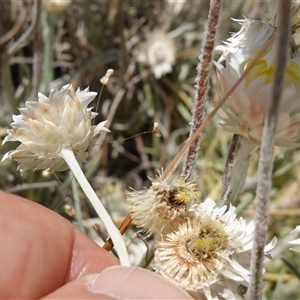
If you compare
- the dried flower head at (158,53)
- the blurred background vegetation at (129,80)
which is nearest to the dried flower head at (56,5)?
the blurred background vegetation at (129,80)

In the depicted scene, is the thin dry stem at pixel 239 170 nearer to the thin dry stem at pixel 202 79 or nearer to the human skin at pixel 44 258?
the thin dry stem at pixel 202 79

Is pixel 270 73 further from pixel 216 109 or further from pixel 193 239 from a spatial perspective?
pixel 193 239

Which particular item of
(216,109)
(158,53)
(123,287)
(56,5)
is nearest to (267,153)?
(216,109)

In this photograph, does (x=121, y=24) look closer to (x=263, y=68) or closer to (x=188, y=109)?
(x=188, y=109)

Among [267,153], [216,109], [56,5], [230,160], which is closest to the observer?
[267,153]

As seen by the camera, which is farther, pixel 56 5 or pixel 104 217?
pixel 56 5
